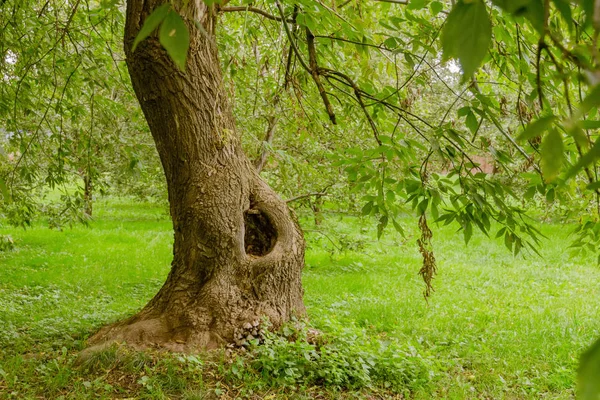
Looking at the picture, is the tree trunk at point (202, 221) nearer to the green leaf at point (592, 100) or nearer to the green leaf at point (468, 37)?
the green leaf at point (468, 37)

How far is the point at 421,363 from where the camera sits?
4.38 meters

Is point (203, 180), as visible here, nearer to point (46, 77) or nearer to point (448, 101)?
point (46, 77)

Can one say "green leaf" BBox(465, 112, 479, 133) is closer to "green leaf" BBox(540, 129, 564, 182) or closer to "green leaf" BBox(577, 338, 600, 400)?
"green leaf" BBox(540, 129, 564, 182)

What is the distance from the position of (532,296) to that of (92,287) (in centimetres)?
653

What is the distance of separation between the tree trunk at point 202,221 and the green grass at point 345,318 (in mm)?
323

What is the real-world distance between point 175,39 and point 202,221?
333 cm

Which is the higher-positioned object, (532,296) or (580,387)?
(580,387)

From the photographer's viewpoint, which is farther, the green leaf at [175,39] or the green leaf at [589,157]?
the green leaf at [175,39]

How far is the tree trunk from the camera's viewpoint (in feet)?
12.7

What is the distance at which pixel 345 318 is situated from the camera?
5918 mm

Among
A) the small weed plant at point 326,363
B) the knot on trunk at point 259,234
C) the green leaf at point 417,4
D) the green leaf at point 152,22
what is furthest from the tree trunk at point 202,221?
the green leaf at point 152,22

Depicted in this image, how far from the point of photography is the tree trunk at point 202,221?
3.88 m

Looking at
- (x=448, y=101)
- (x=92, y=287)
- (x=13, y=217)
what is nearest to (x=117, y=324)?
(x=13, y=217)

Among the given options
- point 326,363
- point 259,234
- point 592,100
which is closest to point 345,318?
point 259,234
